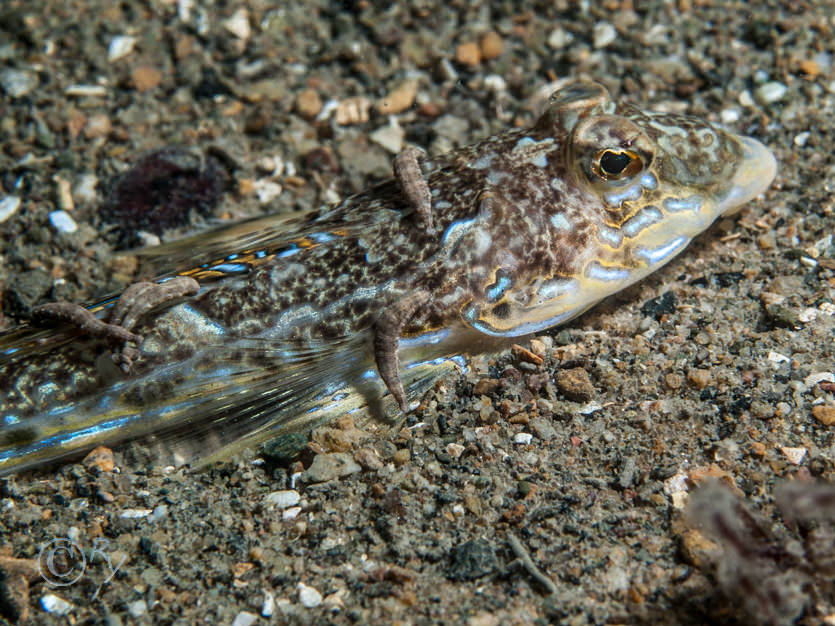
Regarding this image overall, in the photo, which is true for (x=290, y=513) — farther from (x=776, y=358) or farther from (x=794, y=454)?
(x=776, y=358)

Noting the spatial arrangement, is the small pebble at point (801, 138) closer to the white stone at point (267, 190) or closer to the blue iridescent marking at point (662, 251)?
the blue iridescent marking at point (662, 251)

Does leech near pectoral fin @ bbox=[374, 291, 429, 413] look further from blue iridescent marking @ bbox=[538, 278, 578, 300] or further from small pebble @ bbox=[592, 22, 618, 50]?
small pebble @ bbox=[592, 22, 618, 50]

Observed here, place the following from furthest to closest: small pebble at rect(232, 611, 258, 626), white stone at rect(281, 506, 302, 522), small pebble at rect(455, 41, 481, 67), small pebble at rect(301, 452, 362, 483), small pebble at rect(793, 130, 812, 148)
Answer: small pebble at rect(455, 41, 481, 67) < small pebble at rect(793, 130, 812, 148) < small pebble at rect(301, 452, 362, 483) < white stone at rect(281, 506, 302, 522) < small pebble at rect(232, 611, 258, 626)

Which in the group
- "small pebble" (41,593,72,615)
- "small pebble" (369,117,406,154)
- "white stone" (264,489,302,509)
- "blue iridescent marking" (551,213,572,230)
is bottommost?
"white stone" (264,489,302,509)

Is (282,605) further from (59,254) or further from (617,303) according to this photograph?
(59,254)

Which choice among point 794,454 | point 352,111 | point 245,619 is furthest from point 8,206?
point 794,454

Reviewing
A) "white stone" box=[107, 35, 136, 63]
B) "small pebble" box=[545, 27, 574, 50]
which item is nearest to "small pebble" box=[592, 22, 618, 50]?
"small pebble" box=[545, 27, 574, 50]
